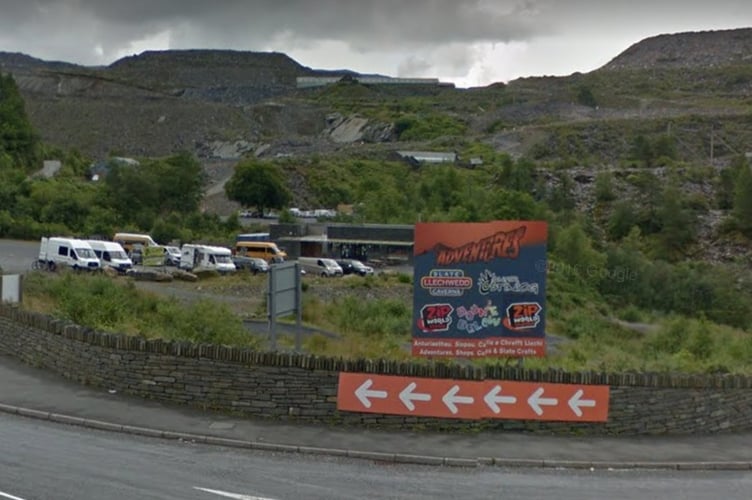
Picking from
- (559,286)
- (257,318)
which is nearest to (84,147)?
(559,286)

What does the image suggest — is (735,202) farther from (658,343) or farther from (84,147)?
(84,147)

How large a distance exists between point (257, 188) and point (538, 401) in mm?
85027

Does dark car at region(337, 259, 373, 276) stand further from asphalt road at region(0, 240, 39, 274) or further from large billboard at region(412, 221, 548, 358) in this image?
large billboard at region(412, 221, 548, 358)

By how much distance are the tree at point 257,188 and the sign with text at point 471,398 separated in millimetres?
84351

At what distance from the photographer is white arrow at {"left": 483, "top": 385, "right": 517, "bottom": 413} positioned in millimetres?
15961

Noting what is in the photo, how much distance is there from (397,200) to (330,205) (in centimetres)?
2048

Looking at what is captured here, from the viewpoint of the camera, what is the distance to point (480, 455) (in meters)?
14.6

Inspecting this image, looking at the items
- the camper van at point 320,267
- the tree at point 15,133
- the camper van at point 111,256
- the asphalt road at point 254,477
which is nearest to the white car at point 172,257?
→ the camper van at point 111,256

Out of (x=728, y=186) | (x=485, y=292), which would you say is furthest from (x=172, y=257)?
(x=728, y=186)

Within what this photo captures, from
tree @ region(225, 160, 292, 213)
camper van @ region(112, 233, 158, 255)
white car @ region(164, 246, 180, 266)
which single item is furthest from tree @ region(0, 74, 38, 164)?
white car @ region(164, 246, 180, 266)

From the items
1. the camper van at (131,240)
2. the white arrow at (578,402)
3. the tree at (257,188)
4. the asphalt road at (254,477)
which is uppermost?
the tree at (257,188)

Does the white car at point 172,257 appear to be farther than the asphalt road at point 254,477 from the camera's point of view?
Yes

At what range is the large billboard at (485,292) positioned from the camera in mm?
18109

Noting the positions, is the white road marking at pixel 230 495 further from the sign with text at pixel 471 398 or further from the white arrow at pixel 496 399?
the white arrow at pixel 496 399
